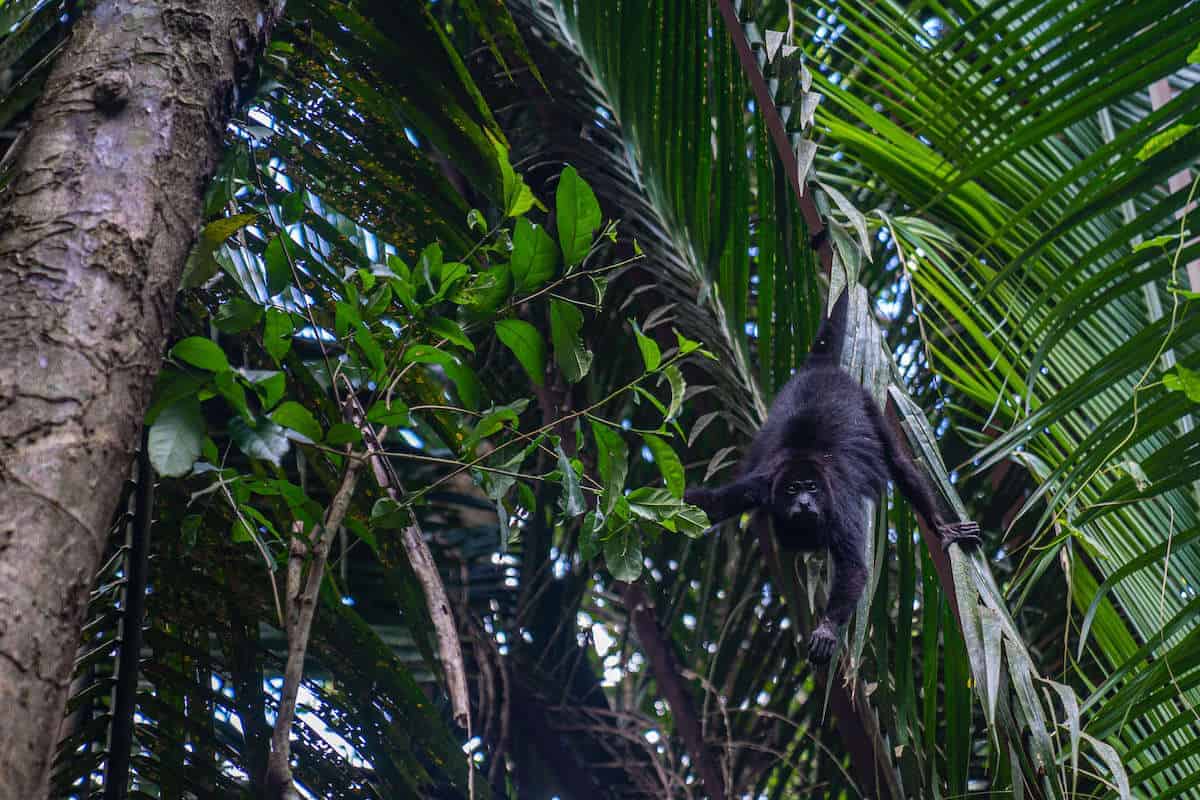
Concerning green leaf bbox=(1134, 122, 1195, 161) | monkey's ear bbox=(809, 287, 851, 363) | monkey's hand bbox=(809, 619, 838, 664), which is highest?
monkey's ear bbox=(809, 287, 851, 363)

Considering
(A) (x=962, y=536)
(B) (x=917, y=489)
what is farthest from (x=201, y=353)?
(B) (x=917, y=489)

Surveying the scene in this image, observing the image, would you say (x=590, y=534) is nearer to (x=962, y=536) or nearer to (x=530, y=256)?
(x=530, y=256)

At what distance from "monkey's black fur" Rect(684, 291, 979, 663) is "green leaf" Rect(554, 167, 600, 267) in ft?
4.41

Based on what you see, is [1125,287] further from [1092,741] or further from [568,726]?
[568,726]

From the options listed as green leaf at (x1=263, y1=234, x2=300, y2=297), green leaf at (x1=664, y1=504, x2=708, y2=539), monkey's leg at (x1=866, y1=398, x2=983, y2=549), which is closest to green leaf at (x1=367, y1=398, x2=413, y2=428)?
green leaf at (x1=263, y1=234, x2=300, y2=297)

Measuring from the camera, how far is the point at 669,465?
2.36 meters

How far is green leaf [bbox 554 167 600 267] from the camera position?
6.76ft

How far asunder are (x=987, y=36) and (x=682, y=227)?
959mm

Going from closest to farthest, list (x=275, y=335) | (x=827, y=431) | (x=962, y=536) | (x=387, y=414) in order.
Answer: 1. (x=275, y=335)
2. (x=387, y=414)
3. (x=962, y=536)
4. (x=827, y=431)

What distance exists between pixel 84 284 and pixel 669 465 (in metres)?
1.28

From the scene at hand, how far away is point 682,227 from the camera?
10.9 feet

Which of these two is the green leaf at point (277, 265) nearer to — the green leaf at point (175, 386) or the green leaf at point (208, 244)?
the green leaf at point (208, 244)

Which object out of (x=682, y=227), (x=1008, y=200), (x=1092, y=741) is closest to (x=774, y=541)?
(x=682, y=227)

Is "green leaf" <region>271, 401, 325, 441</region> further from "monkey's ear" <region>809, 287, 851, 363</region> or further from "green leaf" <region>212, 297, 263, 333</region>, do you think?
"monkey's ear" <region>809, 287, 851, 363</region>
